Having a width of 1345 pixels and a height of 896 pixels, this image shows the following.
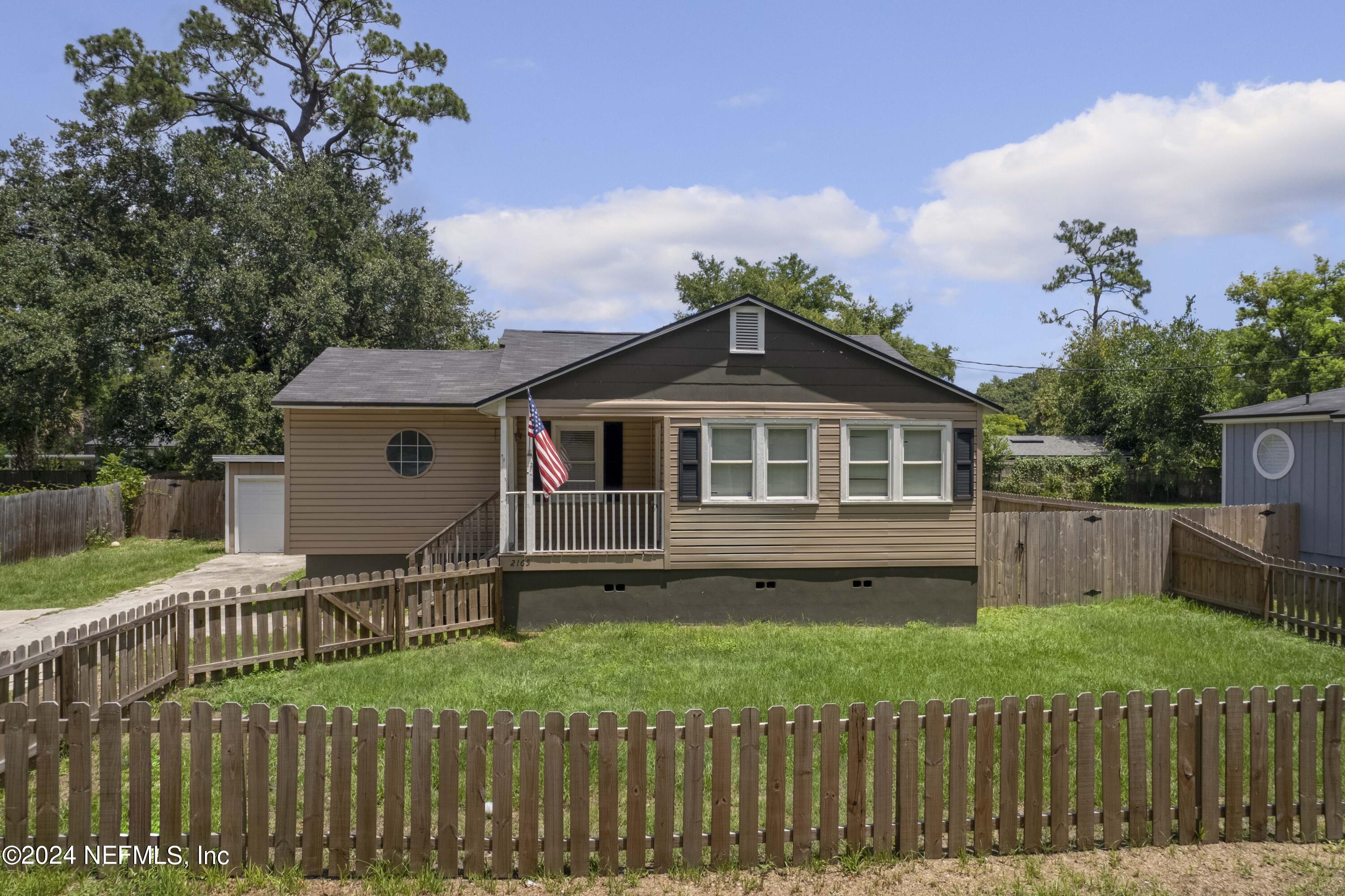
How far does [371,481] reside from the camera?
1695cm

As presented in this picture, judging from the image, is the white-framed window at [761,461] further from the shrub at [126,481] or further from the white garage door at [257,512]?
the shrub at [126,481]

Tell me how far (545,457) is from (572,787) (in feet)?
25.7

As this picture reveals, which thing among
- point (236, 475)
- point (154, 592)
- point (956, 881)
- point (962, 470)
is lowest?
point (154, 592)

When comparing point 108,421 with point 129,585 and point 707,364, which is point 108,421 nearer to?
point 129,585

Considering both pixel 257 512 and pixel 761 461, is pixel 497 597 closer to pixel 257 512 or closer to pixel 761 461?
pixel 761 461

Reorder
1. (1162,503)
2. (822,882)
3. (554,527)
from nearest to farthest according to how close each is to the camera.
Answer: (822,882) < (554,527) < (1162,503)

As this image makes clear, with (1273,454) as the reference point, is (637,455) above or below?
below

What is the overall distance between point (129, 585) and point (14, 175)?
2365 cm

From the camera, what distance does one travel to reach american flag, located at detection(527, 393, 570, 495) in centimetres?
1249

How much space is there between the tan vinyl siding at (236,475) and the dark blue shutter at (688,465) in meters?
13.5

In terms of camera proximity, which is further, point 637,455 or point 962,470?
point 637,455

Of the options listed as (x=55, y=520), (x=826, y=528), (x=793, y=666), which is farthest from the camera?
(x=55, y=520)

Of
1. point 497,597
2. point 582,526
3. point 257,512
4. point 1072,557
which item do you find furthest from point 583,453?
point 257,512

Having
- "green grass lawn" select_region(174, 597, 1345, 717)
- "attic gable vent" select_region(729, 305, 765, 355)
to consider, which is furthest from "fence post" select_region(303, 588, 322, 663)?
"attic gable vent" select_region(729, 305, 765, 355)
